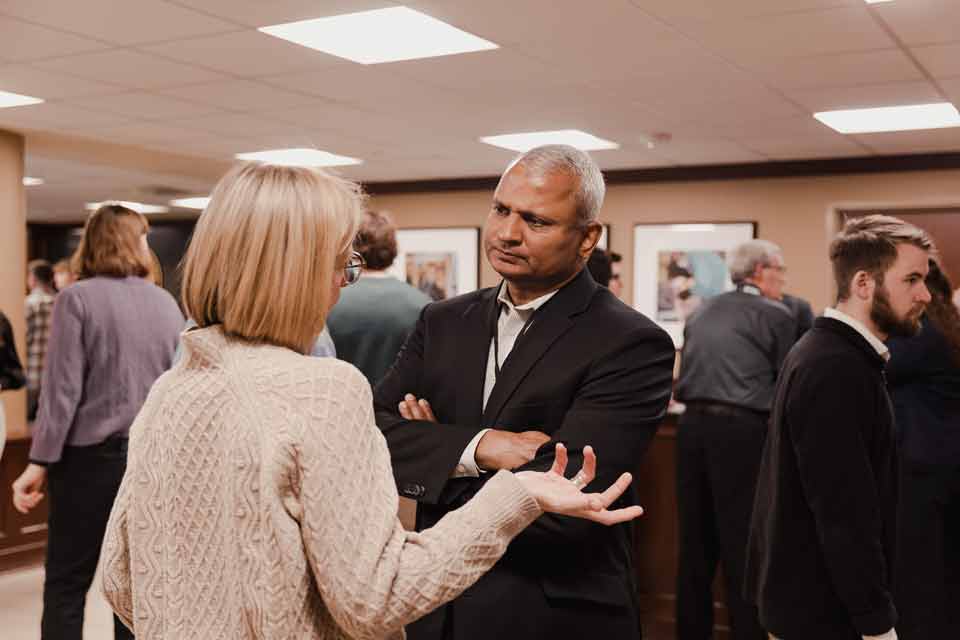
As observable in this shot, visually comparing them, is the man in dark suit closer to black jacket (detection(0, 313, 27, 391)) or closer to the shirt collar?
the shirt collar

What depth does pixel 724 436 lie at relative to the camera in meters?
4.18

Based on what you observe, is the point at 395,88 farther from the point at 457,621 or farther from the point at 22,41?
the point at 457,621

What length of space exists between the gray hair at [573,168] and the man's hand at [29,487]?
2.07m

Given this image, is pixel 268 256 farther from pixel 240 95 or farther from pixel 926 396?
pixel 240 95

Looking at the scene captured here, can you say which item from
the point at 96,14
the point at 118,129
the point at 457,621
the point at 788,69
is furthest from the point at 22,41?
the point at 457,621

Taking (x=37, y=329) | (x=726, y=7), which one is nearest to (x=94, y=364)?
(x=726, y=7)

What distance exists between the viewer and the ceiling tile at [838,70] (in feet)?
15.2

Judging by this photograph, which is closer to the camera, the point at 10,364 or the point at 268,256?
the point at 268,256

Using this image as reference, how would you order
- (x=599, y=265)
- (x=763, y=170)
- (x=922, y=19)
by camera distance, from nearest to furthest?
(x=599, y=265) → (x=922, y=19) → (x=763, y=170)

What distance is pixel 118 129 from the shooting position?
6.80 m

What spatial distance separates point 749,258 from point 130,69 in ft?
10.4

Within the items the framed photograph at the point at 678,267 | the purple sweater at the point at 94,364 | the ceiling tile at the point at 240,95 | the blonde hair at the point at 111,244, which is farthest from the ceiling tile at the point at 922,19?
the framed photograph at the point at 678,267

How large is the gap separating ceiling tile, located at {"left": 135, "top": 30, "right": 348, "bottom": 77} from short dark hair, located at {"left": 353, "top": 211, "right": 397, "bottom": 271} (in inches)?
58.4

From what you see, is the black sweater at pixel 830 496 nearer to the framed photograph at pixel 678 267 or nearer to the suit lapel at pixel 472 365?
the suit lapel at pixel 472 365
